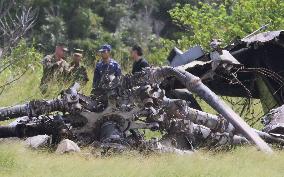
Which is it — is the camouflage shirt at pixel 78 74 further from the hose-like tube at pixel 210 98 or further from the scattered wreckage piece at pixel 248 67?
the hose-like tube at pixel 210 98

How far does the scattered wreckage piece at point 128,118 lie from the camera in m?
11.4

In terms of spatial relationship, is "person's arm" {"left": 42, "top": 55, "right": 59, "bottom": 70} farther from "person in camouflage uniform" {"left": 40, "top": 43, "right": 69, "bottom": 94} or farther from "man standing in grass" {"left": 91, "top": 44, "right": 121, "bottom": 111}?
"man standing in grass" {"left": 91, "top": 44, "right": 121, "bottom": 111}

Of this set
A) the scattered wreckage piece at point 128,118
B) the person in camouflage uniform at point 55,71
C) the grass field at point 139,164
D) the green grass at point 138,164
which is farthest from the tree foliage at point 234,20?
the green grass at point 138,164

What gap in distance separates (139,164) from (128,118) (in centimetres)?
216

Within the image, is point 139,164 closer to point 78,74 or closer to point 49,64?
point 78,74

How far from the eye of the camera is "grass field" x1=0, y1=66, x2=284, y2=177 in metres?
8.67

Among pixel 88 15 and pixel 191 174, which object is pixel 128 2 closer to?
pixel 88 15

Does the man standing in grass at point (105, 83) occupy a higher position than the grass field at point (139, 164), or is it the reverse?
the man standing in grass at point (105, 83)

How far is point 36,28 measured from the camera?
129ft

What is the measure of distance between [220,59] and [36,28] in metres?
27.5

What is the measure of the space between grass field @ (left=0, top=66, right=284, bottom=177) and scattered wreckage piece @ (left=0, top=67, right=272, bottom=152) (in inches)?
27.0

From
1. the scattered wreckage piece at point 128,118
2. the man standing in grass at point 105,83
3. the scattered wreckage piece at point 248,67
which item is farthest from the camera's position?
the scattered wreckage piece at point 248,67

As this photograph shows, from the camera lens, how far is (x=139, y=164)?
9344mm

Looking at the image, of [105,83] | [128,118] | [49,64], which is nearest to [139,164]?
[128,118]
